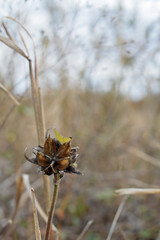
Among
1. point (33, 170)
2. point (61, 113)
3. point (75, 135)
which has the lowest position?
point (33, 170)

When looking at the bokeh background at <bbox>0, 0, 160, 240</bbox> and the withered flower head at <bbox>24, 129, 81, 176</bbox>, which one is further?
the bokeh background at <bbox>0, 0, 160, 240</bbox>

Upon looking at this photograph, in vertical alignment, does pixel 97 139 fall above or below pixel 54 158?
above

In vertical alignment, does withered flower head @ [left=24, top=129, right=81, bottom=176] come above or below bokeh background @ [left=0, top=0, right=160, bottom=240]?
below

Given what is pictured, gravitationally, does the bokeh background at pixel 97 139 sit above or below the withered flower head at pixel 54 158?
above

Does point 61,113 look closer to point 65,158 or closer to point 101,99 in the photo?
point 101,99

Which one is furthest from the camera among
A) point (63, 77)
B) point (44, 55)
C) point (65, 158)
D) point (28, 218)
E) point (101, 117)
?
point (101, 117)

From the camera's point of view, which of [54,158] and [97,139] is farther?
[97,139]

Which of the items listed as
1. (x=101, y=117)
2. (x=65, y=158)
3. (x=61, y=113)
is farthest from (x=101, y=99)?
(x=65, y=158)

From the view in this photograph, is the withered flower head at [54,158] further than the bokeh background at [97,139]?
No

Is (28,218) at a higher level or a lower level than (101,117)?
lower

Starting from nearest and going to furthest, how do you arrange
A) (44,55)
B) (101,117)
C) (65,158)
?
(65,158)
(44,55)
(101,117)

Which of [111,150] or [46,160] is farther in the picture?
[111,150]
